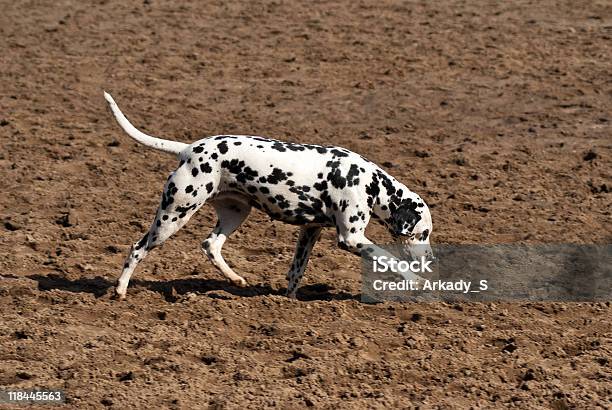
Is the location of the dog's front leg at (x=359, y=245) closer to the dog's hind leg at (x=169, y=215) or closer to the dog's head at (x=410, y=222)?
the dog's head at (x=410, y=222)

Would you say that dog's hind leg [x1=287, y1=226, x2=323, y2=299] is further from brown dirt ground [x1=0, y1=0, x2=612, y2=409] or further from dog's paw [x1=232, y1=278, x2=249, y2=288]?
dog's paw [x1=232, y1=278, x2=249, y2=288]

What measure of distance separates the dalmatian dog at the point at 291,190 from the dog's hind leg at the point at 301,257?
304mm

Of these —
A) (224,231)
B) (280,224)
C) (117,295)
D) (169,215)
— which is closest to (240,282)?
(224,231)

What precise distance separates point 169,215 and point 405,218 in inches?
75.2

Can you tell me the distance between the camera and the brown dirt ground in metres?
8.40

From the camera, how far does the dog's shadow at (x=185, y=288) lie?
9930mm

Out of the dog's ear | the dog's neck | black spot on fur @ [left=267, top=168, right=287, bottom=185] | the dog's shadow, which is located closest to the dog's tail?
black spot on fur @ [left=267, top=168, right=287, bottom=185]

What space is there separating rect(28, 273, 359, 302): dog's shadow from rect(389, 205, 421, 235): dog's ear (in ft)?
2.55

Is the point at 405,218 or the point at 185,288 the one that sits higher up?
the point at 405,218

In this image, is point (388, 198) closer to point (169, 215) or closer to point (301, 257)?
point (301, 257)

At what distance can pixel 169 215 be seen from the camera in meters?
9.55

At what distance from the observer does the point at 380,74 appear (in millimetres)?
16562

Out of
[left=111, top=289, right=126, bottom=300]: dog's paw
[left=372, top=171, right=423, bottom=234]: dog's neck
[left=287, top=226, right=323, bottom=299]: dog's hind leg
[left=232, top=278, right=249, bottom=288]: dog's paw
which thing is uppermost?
[left=372, top=171, right=423, bottom=234]: dog's neck

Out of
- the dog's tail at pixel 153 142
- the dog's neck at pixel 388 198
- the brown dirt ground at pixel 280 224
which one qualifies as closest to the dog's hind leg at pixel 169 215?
the brown dirt ground at pixel 280 224
